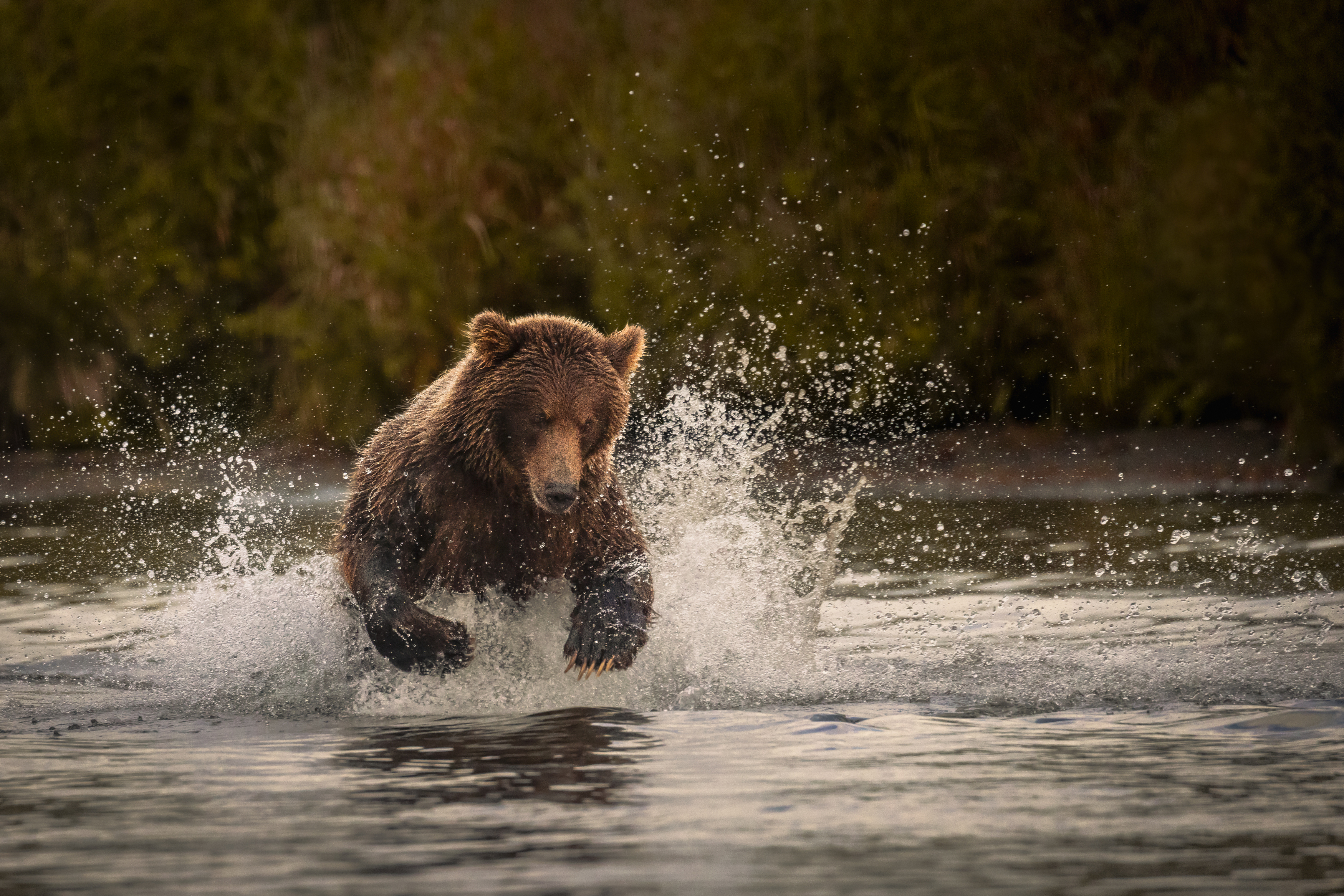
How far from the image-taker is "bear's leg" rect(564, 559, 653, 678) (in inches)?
309

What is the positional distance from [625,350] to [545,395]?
2.12 feet

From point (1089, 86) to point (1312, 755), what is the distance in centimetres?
1461

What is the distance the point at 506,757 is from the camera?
6.62 metres

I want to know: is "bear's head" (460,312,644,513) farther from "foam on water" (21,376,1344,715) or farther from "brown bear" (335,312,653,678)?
"foam on water" (21,376,1344,715)

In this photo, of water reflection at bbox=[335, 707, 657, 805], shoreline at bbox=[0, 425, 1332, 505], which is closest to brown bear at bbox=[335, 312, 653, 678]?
water reflection at bbox=[335, 707, 657, 805]

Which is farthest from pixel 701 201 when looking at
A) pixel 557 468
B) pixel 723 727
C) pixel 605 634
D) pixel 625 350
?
pixel 723 727

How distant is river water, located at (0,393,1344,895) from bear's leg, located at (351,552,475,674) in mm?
90

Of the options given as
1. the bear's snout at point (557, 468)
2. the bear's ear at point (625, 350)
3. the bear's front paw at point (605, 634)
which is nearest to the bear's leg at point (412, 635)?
the bear's front paw at point (605, 634)

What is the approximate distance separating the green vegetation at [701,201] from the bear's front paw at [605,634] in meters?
9.77

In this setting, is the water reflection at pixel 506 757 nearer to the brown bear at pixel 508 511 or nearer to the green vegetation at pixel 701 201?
Result: the brown bear at pixel 508 511

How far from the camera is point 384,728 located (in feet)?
23.9

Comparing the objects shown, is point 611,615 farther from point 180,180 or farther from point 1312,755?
point 180,180

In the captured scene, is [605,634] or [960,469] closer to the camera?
[605,634]

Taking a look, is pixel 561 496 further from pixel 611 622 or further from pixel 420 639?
pixel 420 639
